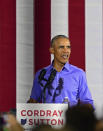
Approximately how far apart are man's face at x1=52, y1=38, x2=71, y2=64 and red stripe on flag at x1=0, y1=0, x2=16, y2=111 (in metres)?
0.31

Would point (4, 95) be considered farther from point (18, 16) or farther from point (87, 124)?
point (87, 124)

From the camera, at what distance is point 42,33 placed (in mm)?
3680

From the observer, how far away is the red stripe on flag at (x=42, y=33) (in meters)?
3.65

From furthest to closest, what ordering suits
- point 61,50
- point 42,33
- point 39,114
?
1. point 42,33
2. point 61,50
3. point 39,114

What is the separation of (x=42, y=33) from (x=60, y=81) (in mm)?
404

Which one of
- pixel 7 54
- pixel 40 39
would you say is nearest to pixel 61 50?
pixel 40 39

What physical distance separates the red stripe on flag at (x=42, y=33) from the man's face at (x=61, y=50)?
143mm

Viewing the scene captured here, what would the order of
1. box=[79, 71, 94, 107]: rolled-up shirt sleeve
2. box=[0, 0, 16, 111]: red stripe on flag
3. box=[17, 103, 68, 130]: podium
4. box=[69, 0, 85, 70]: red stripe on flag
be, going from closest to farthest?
box=[17, 103, 68, 130]: podium < box=[79, 71, 94, 107]: rolled-up shirt sleeve < box=[0, 0, 16, 111]: red stripe on flag < box=[69, 0, 85, 70]: red stripe on flag

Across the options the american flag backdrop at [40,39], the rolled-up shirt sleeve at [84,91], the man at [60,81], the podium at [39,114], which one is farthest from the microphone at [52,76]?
the podium at [39,114]

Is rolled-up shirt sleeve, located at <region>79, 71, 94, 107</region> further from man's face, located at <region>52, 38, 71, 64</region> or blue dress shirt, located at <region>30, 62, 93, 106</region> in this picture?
man's face, located at <region>52, 38, 71, 64</region>

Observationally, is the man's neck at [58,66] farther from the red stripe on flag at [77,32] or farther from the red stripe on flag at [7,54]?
the red stripe on flag at [7,54]

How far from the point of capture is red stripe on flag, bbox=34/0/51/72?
3.65 metres

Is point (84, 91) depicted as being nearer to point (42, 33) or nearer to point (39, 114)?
point (42, 33)

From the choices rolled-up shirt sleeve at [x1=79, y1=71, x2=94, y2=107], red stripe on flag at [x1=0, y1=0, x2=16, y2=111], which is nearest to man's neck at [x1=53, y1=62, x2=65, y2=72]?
rolled-up shirt sleeve at [x1=79, y1=71, x2=94, y2=107]
